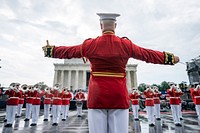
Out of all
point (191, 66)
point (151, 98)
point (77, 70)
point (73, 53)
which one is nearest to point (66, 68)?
point (77, 70)

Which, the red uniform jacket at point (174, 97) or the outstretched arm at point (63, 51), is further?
the red uniform jacket at point (174, 97)

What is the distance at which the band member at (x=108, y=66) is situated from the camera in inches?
78.5

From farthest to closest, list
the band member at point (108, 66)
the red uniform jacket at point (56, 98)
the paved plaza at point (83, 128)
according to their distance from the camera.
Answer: the red uniform jacket at point (56, 98)
the paved plaza at point (83, 128)
the band member at point (108, 66)

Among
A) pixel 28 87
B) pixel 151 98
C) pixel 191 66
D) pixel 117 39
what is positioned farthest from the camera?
pixel 191 66

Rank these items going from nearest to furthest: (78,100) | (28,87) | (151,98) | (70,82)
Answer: (151,98), (28,87), (78,100), (70,82)

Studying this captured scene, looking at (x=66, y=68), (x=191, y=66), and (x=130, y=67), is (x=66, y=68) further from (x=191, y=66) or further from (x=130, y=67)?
(x=191, y=66)

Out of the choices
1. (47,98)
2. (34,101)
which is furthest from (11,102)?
→ (47,98)

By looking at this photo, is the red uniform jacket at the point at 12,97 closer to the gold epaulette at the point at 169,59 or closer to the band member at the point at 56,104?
the band member at the point at 56,104

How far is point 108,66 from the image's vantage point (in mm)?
2088

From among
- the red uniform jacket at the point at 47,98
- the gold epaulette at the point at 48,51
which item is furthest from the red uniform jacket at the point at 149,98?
the gold epaulette at the point at 48,51

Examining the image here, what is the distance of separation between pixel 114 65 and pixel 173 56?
0.94m

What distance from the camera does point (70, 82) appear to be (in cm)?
6812

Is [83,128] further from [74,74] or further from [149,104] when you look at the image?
[74,74]

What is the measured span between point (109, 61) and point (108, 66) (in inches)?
2.8
